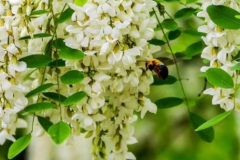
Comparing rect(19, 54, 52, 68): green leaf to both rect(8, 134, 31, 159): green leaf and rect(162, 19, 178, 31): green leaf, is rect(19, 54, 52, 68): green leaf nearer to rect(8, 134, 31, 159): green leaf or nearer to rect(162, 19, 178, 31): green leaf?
rect(8, 134, 31, 159): green leaf

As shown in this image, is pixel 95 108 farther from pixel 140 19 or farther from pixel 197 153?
pixel 197 153

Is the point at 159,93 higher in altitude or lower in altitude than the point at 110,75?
lower

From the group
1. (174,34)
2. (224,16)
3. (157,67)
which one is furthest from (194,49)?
(224,16)

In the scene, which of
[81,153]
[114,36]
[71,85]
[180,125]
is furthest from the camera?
[180,125]

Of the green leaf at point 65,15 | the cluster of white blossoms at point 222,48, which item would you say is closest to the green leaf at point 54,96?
the green leaf at point 65,15

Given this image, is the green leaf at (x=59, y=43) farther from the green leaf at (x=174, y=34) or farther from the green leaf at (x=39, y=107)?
the green leaf at (x=174, y=34)

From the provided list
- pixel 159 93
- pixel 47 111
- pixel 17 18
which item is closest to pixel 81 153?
pixel 159 93

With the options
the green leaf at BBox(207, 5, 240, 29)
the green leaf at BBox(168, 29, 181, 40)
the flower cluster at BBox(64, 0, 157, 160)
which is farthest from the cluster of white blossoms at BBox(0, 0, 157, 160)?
the green leaf at BBox(168, 29, 181, 40)
